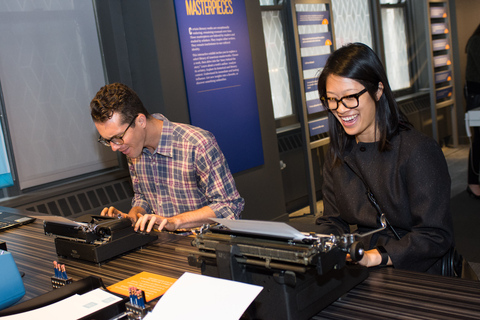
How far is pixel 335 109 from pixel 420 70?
617 cm

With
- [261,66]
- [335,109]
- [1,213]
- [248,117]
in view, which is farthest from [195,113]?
[335,109]

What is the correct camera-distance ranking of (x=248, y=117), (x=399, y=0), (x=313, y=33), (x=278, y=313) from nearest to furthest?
(x=278, y=313) → (x=248, y=117) → (x=313, y=33) → (x=399, y=0)

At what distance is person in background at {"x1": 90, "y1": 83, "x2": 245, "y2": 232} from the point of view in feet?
7.15

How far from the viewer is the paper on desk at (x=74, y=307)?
121cm

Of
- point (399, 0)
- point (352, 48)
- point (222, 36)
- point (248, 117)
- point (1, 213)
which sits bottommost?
point (1, 213)

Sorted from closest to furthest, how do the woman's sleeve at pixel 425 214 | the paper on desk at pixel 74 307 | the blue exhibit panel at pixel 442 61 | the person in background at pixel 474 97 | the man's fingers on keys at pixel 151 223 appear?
the paper on desk at pixel 74 307 → the woman's sleeve at pixel 425 214 → the man's fingers on keys at pixel 151 223 → the person in background at pixel 474 97 → the blue exhibit panel at pixel 442 61

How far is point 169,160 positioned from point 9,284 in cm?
106

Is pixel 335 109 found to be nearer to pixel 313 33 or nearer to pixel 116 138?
pixel 116 138

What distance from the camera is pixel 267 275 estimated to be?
3.70ft

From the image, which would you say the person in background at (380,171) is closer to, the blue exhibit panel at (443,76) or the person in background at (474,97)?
the person in background at (474,97)

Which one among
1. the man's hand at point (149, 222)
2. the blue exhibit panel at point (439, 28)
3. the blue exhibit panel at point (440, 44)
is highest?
the blue exhibit panel at point (439, 28)

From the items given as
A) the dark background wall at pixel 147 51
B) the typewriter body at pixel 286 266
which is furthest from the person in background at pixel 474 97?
the typewriter body at pixel 286 266

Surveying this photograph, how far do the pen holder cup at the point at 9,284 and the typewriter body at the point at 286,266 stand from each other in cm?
63

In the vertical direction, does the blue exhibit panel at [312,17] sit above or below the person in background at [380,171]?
above
